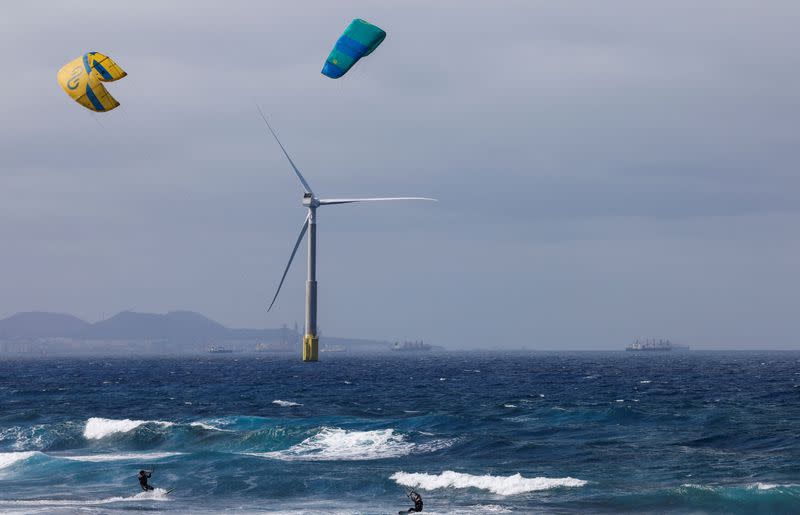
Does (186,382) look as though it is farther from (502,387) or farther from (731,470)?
(731,470)

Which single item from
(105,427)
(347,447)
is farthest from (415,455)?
(105,427)

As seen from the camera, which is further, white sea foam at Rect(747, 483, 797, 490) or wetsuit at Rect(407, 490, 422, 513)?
white sea foam at Rect(747, 483, 797, 490)

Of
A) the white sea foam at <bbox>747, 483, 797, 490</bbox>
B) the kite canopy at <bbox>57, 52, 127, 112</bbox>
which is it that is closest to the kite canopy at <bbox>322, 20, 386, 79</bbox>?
the kite canopy at <bbox>57, 52, 127, 112</bbox>

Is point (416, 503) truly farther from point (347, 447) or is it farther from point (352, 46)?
point (352, 46)

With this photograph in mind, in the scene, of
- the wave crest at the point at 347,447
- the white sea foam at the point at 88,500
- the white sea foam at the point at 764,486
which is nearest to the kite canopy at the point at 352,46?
the wave crest at the point at 347,447

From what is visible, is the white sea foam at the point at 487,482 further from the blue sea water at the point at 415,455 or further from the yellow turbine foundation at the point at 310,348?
the yellow turbine foundation at the point at 310,348

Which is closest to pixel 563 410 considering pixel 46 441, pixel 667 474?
pixel 667 474

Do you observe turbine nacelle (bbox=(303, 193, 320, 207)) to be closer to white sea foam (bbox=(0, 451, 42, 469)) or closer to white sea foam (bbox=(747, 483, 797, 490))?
white sea foam (bbox=(0, 451, 42, 469))
